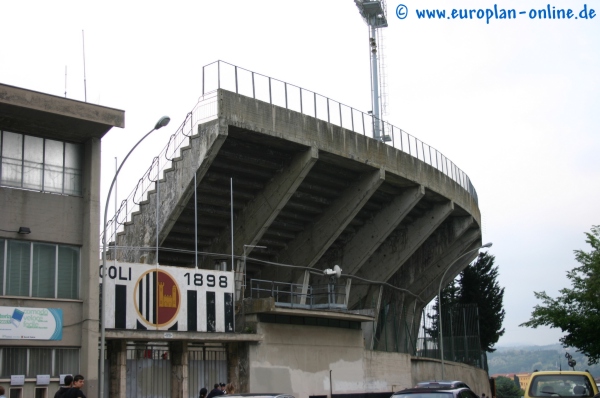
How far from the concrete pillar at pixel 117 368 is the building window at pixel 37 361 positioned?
1967 mm

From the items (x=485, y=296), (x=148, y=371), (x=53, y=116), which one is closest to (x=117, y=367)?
(x=148, y=371)

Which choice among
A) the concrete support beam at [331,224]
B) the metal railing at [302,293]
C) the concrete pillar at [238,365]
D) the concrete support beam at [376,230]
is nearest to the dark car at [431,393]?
the concrete pillar at [238,365]

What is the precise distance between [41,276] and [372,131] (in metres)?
17.6

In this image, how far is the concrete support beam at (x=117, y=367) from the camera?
22.6 metres

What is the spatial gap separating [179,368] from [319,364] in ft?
21.1

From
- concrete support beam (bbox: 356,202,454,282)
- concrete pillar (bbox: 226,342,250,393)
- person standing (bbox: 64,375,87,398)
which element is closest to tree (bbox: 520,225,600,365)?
concrete support beam (bbox: 356,202,454,282)

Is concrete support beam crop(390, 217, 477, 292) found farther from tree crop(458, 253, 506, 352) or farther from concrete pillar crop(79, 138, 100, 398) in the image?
concrete pillar crop(79, 138, 100, 398)

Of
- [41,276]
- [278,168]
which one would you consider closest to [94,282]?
[41,276]

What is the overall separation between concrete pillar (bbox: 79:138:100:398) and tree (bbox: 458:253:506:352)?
148 feet

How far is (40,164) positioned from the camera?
21328 millimetres

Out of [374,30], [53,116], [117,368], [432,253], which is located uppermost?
[374,30]

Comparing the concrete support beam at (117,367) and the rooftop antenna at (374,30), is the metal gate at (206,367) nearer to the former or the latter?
the concrete support beam at (117,367)

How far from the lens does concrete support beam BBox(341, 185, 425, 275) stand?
3678 centimetres

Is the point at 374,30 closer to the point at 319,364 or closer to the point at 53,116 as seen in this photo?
the point at 319,364
